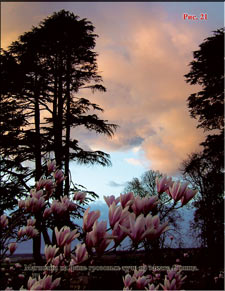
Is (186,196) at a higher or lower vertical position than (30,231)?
higher

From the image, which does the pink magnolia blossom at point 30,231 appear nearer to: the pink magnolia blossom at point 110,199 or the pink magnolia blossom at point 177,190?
Answer: the pink magnolia blossom at point 110,199

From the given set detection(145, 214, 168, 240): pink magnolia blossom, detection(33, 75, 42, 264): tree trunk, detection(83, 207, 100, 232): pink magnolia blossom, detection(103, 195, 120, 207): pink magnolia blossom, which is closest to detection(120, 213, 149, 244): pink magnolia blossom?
detection(145, 214, 168, 240): pink magnolia blossom

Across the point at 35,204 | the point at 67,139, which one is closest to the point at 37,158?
the point at 67,139

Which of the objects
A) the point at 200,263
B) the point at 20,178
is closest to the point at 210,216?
the point at 200,263

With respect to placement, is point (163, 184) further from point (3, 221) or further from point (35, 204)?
point (3, 221)

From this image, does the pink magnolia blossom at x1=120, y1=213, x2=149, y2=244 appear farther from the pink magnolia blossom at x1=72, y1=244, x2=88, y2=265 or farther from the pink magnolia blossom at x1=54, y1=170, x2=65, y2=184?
the pink magnolia blossom at x1=54, y1=170, x2=65, y2=184

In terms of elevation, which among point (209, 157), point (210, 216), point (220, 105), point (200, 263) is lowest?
point (200, 263)

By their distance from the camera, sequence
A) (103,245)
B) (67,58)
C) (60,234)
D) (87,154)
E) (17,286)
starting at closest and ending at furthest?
1. (103,245)
2. (60,234)
3. (17,286)
4. (87,154)
5. (67,58)

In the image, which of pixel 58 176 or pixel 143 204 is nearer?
pixel 143 204

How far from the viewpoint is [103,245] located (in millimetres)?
1169

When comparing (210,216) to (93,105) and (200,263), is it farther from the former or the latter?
(93,105)

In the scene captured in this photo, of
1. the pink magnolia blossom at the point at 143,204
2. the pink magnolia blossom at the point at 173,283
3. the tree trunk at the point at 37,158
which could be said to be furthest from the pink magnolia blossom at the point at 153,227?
the tree trunk at the point at 37,158

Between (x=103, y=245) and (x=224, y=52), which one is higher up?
(x=224, y=52)

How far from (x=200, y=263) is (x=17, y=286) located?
7.22m
